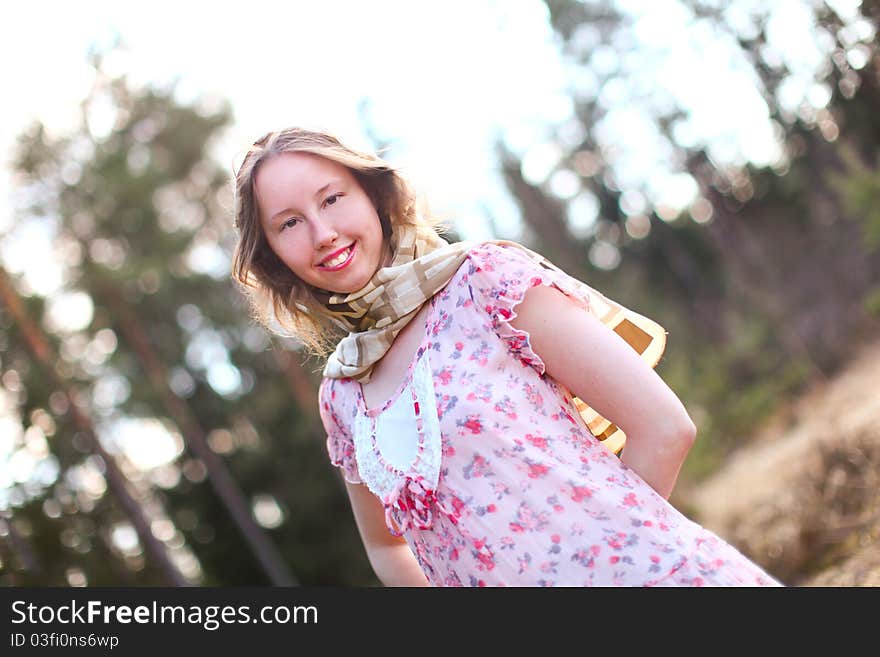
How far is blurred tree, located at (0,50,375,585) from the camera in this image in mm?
15203

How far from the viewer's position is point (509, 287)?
2045 mm

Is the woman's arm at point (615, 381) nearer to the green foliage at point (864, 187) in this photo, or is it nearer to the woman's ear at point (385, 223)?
the woman's ear at point (385, 223)

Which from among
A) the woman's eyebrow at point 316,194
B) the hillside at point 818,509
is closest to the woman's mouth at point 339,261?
the woman's eyebrow at point 316,194

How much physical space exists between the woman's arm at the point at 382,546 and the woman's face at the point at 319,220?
0.64 m

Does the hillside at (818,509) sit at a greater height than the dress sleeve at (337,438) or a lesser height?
lesser

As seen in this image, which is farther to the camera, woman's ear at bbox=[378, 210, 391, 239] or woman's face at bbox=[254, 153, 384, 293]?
woman's ear at bbox=[378, 210, 391, 239]

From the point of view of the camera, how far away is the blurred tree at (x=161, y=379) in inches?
599

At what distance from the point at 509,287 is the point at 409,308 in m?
0.27

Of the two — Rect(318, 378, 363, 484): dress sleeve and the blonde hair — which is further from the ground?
the blonde hair

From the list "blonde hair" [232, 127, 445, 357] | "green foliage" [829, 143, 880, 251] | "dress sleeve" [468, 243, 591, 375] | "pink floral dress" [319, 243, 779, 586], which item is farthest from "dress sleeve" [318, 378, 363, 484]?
"green foliage" [829, 143, 880, 251]

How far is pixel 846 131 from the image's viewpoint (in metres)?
8.29

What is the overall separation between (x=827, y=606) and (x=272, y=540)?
19352mm

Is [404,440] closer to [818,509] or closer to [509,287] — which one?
[509,287]

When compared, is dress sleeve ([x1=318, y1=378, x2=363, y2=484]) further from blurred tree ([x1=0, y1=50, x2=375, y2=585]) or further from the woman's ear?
blurred tree ([x1=0, y1=50, x2=375, y2=585])
